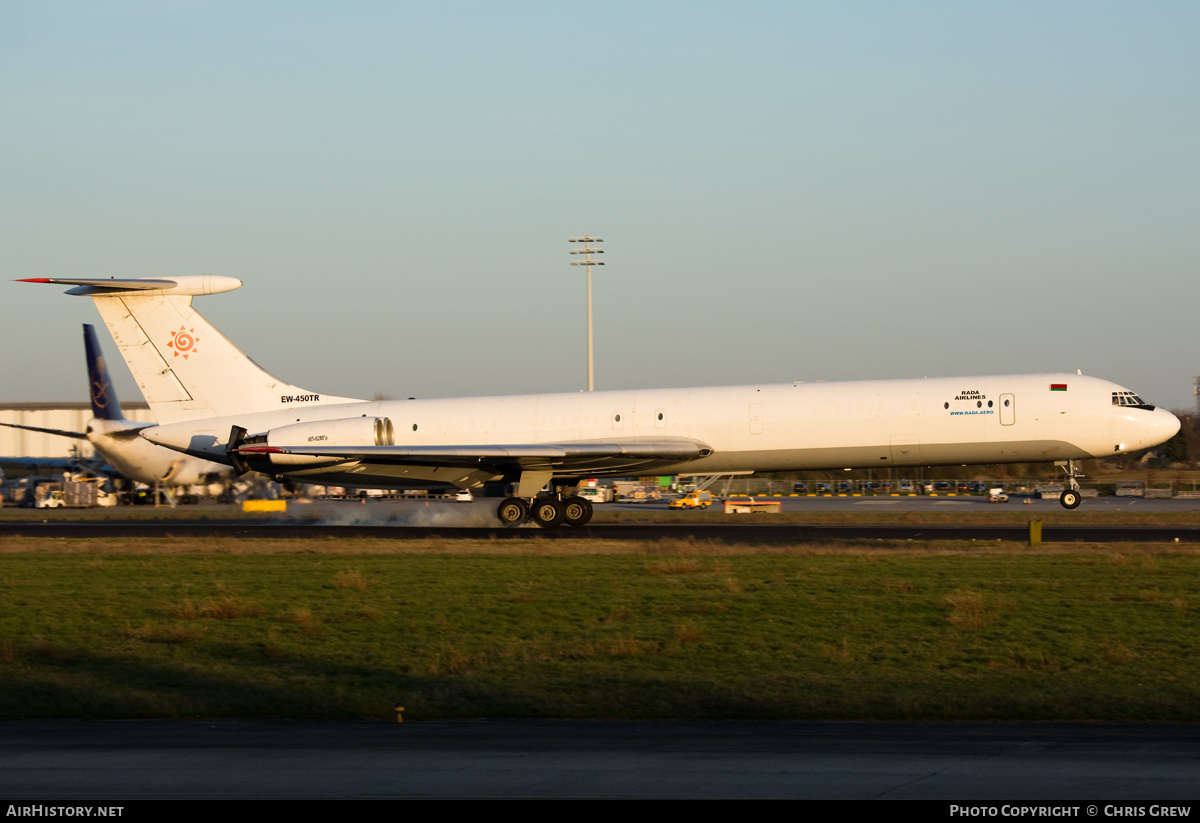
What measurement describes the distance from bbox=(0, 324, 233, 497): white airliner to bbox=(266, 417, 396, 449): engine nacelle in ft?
51.9

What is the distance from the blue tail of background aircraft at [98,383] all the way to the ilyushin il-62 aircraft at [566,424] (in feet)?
57.8

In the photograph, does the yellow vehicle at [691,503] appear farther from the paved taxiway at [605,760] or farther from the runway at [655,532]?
the paved taxiway at [605,760]

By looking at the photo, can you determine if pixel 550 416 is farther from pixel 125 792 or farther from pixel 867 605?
pixel 125 792

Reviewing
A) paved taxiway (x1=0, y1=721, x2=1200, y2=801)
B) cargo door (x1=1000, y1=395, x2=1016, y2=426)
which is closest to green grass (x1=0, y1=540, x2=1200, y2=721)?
paved taxiway (x1=0, y1=721, x2=1200, y2=801)

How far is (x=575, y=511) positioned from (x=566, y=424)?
2.78 m

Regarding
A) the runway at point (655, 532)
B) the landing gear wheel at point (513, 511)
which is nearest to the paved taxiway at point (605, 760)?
the runway at point (655, 532)

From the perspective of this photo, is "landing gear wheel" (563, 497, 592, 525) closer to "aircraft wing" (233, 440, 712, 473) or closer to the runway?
the runway

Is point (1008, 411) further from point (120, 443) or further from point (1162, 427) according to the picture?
point (120, 443)

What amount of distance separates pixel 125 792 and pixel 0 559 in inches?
847

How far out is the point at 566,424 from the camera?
3294cm

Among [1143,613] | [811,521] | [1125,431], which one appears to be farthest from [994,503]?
[1143,613]

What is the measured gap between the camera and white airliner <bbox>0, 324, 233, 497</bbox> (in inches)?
1843

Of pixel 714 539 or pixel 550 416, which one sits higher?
pixel 550 416

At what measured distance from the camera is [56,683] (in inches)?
481
